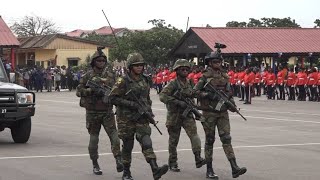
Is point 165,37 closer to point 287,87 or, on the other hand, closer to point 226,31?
point 226,31

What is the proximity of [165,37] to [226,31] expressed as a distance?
17.4 meters

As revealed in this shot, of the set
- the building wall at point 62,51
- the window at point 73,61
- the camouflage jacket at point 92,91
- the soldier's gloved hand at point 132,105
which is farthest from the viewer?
the window at point 73,61

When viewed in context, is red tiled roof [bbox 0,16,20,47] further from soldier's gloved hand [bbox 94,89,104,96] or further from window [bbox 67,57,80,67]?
soldier's gloved hand [bbox 94,89,104,96]

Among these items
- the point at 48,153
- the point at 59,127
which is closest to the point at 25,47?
the point at 59,127

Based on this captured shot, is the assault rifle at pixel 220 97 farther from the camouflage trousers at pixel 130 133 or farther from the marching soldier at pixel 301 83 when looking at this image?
the marching soldier at pixel 301 83

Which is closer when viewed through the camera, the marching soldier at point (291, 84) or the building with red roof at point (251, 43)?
the marching soldier at point (291, 84)

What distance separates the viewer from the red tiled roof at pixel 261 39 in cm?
4378

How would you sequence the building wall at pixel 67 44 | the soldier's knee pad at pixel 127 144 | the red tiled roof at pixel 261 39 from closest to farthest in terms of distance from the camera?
the soldier's knee pad at pixel 127 144, the red tiled roof at pixel 261 39, the building wall at pixel 67 44

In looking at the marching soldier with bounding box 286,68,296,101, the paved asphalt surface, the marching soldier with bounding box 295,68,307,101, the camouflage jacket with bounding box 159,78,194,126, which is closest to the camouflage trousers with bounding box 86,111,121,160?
the paved asphalt surface

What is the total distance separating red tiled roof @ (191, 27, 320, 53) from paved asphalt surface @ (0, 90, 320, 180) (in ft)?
79.3

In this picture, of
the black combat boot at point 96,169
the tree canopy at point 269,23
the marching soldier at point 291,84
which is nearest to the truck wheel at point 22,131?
the black combat boot at point 96,169

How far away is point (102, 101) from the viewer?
10.1 m

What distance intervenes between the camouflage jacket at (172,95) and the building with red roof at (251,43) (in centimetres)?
3260

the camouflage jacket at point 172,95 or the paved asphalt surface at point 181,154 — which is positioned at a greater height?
the camouflage jacket at point 172,95
